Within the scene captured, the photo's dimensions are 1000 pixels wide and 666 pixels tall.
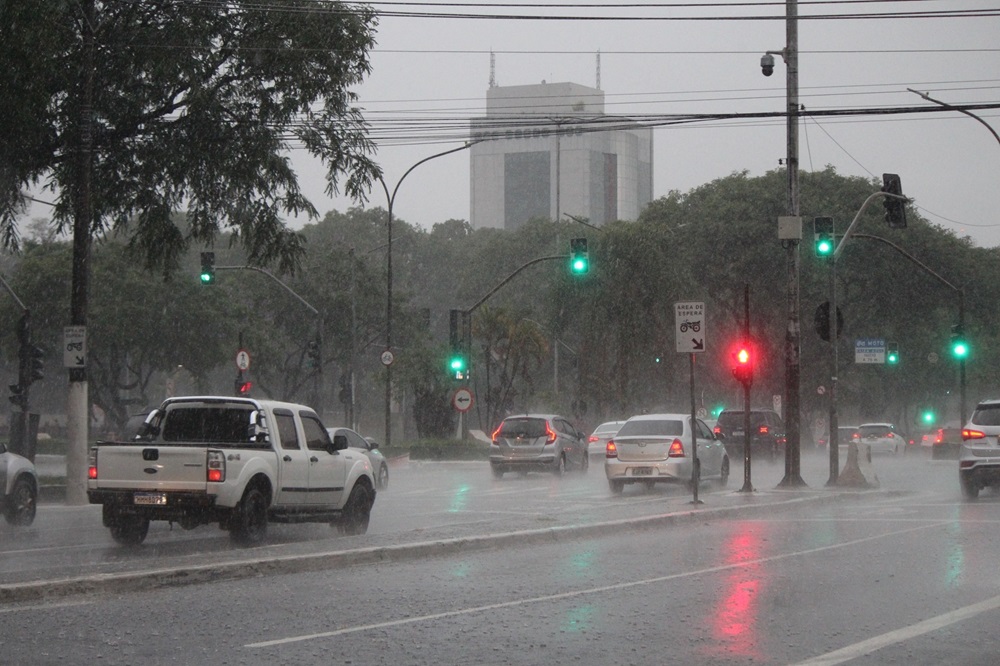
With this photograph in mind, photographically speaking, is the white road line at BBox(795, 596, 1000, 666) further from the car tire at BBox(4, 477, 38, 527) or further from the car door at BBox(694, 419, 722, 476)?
the car door at BBox(694, 419, 722, 476)

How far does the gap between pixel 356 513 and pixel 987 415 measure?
39.2 feet

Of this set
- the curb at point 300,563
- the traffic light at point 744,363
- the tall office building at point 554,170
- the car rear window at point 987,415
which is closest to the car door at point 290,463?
the curb at point 300,563

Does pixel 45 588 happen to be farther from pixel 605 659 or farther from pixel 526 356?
pixel 526 356

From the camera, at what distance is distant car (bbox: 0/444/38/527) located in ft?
59.8

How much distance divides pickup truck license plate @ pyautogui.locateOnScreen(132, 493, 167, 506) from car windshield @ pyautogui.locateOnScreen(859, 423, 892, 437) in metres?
44.7

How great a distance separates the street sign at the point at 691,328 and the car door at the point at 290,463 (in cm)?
703

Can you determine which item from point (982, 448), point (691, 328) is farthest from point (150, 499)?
point (982, 448)

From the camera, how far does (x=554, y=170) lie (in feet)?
482

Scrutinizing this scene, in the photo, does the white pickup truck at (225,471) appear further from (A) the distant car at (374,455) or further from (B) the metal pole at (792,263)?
(B) the metal pole at (792,263)

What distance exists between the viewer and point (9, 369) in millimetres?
72562

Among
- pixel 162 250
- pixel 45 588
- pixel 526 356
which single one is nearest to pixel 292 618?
pixel 45 588

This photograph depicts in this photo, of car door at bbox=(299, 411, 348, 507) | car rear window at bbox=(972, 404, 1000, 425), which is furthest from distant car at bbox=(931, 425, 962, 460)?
car door at bbox=(299, 411, 348, 507)

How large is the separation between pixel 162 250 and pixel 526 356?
1157 inches

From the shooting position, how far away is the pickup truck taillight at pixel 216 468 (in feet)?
49.3
